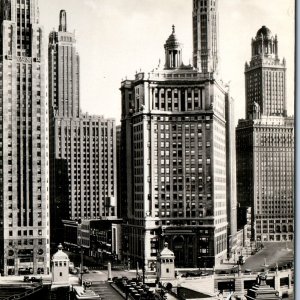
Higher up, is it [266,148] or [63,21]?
[63,21]

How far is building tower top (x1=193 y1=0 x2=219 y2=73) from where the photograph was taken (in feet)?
21.7

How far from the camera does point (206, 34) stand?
6664mm

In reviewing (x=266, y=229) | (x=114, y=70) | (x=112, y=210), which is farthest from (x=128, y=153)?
(x=266, y=229)

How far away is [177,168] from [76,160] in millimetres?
1331

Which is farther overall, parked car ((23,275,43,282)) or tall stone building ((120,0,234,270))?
tall stone building ((120,0,234,270))

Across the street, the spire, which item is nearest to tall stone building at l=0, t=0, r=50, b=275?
the spire

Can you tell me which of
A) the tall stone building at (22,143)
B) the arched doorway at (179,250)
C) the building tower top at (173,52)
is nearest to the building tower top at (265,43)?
the building tower top at (173,52)

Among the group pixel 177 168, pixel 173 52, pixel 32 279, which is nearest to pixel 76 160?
pixel 177 168

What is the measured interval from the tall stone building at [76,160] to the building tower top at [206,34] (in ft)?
4.57

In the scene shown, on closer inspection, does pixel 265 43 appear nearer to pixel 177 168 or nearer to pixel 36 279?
pixel 177 168

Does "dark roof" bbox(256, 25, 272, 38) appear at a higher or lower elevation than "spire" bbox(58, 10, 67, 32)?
lower

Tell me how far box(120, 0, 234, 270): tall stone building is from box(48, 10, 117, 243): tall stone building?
244mm

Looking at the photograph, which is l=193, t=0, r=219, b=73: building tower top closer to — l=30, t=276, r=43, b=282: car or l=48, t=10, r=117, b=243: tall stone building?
l=48, t=10, r=117, b=243: tall stone building

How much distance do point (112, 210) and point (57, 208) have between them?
70 centimetres
